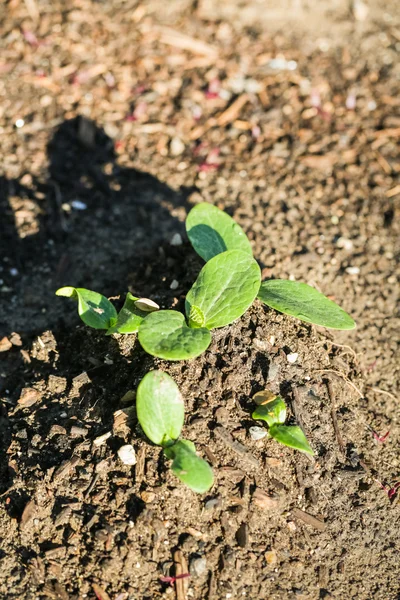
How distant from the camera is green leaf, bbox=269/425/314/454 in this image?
2.12m

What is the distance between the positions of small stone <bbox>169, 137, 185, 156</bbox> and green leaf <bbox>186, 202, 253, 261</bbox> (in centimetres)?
132

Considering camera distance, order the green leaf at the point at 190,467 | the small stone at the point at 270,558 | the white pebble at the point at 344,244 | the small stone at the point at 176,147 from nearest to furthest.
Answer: the green leaf at the point at 190,467 < the small stone at the point at 270,558 < the white pebble at the point at 344,244 < the small stone at the point at 176,147

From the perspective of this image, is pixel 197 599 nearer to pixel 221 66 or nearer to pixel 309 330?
pixel 309 330

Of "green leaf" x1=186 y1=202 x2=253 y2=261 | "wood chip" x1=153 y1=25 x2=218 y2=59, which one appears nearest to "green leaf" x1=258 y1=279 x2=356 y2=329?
"green leaf" x1=186 y1=202 x2=253 y2=261

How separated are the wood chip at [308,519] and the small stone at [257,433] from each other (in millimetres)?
299

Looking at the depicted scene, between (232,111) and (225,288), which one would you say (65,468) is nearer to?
(225,288)

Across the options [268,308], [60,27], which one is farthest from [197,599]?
[60,27]

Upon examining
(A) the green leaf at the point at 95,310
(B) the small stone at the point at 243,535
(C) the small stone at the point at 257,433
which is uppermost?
(A) the green leaf at the point at 95,310

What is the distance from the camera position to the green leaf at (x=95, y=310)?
2.41 m

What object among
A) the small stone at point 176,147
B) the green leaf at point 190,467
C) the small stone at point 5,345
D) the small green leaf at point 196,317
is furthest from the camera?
the small stone at point 176,147

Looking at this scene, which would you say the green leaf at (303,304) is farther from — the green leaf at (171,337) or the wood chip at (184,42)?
the wood chip at (184,42)

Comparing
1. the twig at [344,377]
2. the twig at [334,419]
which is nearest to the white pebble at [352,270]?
the twig at [344,377]

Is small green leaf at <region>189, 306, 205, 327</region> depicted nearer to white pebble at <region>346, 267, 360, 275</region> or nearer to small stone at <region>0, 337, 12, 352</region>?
small stone at <region>0, 337, 12, 352</region>

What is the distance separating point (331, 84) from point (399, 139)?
0.66 metres
